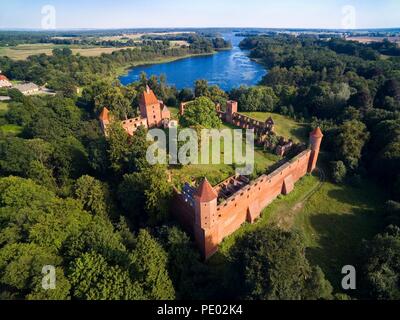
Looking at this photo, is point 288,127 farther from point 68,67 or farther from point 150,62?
point 150,62

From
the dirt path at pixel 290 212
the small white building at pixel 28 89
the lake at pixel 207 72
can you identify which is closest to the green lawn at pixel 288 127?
the dirt path at pixel 290 212

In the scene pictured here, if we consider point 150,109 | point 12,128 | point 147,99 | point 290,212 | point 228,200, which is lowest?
point 290,212

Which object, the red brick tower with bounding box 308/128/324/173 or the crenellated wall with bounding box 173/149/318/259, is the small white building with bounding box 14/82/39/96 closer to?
the crenellated wall with bounding box 173/149/318/259

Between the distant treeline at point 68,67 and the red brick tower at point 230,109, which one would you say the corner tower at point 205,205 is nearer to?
the red brick tower at point 230,109

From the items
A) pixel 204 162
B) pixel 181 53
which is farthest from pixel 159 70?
pixel 204 162

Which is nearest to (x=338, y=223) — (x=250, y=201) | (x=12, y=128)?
(x=250, y=201)
